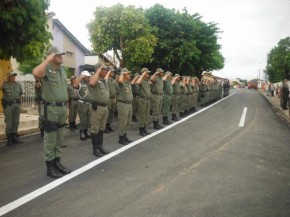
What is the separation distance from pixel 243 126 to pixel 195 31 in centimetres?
1652

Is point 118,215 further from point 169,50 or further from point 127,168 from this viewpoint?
point 169,50

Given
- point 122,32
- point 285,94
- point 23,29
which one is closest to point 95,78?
point 23,29

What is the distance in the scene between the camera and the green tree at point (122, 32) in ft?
74.6

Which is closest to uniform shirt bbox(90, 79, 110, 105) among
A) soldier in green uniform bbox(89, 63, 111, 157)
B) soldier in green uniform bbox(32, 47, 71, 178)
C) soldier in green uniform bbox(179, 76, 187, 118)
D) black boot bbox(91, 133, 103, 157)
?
soldier in green uniform bbox(89, 63, 111, 157)

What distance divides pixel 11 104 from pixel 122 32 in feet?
48.4

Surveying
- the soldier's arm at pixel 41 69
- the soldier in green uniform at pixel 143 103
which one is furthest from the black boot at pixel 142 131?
the soldier's arm at pixel 41 69

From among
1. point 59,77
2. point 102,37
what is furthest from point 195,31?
point 59,77

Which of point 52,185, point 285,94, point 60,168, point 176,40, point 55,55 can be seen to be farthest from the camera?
point 176,40

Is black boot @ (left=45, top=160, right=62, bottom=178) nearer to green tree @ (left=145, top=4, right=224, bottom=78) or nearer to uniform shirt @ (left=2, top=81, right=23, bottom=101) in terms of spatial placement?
uniform shirt @ (left=2, top=81, right=23, bottom=101)

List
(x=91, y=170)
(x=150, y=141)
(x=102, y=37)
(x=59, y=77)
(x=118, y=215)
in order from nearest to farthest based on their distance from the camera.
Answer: (x=118, y=215)
(x=59, y=77)
(x=91, y=170)
(x=150, y=141)
(x=102, y=37)

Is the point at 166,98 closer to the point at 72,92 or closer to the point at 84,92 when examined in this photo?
the point at 72,92

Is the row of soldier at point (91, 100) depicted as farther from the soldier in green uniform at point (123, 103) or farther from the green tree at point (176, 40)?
the green tree at point (176, 40)

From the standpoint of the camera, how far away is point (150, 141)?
30.7 ft

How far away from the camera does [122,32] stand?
22984 mm
